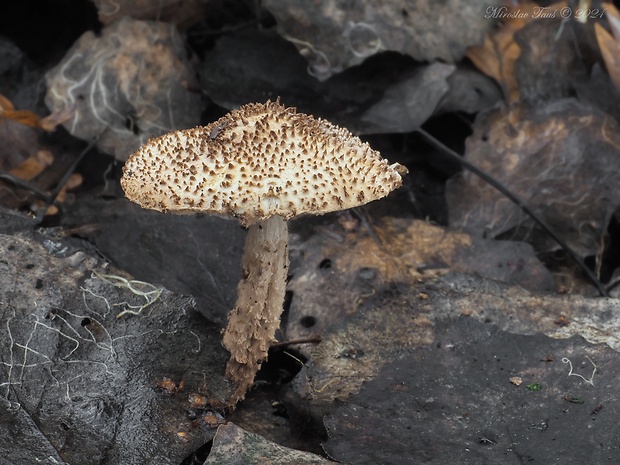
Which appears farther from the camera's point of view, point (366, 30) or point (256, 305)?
point (366, 30)

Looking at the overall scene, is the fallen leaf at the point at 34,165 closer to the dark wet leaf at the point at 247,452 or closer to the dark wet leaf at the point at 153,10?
the dark wet leaf at the point at 153,10

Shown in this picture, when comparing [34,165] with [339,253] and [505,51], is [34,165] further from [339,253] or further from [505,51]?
[505,51]

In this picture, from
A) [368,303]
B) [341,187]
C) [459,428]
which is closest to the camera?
[341,187]

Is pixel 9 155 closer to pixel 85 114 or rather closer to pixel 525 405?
pixel 85 114

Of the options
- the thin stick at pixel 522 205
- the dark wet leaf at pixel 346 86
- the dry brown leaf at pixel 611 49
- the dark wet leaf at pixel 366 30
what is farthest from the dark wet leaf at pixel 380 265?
the dry brown leaf at pixel 611 49

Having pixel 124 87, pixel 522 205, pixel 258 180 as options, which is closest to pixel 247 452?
pixel 258 180

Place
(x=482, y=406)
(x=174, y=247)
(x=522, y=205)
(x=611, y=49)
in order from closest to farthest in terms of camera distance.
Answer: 1. (x=482, y=406)
2. (x=174, y=247)
3. (x=522, y=205)
4. (x=611, y=49)

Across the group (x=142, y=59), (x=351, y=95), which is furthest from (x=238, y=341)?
(x=142, y=59)
